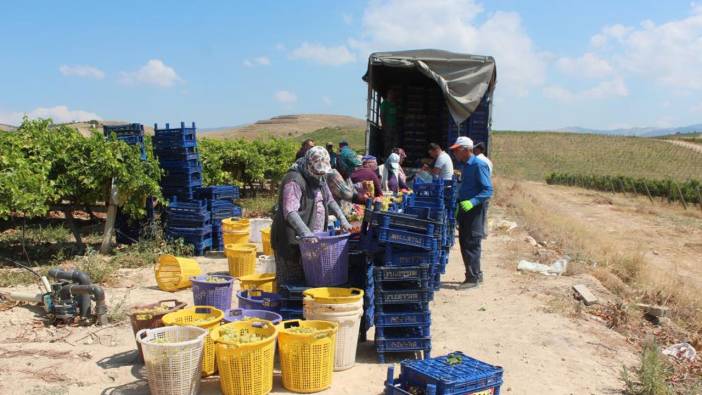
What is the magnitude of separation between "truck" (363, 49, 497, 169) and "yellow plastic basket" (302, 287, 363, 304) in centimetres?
782

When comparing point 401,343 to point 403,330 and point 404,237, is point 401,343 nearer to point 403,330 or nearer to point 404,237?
point 403,330

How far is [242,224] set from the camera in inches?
378

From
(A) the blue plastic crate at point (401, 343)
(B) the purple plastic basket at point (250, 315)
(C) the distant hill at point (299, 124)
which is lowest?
(A) the blue plastic crate at point (401, 343)

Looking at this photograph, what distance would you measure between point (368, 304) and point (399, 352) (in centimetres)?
54

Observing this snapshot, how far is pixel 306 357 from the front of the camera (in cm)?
458

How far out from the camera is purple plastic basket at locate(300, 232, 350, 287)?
17.1ft

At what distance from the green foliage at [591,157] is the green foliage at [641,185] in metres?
6.05

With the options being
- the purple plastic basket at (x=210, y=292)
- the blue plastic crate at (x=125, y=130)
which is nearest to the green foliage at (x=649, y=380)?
the purple plastic basket at (x=210, y=292)

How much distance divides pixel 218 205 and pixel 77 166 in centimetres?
233

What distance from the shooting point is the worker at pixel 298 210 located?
17.6ft

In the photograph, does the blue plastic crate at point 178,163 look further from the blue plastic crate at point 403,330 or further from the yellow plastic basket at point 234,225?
the blue plastic crate at point 403,330

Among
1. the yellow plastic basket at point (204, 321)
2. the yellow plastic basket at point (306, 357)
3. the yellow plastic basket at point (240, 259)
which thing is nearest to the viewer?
the yellow plastic basket at point (306, 357)

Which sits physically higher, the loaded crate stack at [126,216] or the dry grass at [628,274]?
the loaded crate stack at [126,216]

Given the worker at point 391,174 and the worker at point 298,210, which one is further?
the worker at point 391,174
